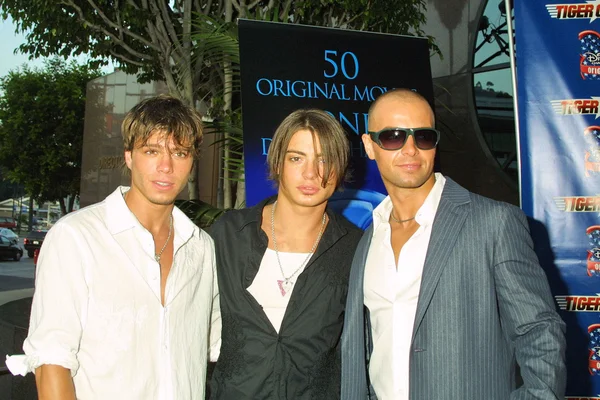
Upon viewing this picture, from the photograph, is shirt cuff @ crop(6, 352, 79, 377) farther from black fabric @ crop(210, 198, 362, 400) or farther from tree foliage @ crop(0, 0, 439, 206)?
tree foliage @ crop(0, 0, 439, 206)

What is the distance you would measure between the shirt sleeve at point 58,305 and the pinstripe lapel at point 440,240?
3.56 feet

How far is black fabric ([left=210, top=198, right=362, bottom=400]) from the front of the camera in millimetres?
2242

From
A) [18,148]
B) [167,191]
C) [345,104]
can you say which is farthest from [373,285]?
[18,148]

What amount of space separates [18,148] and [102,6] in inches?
693

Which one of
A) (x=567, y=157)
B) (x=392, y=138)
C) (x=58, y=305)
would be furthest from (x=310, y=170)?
(x=567, y=157)

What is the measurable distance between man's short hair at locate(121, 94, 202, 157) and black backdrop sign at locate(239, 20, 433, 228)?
1.40m

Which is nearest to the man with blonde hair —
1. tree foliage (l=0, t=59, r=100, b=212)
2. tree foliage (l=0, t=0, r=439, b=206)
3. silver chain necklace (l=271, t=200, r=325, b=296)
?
silver chain necklace (l=271, t=200, r=325, b=296)

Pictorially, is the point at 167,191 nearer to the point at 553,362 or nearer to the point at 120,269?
the point at 120,269

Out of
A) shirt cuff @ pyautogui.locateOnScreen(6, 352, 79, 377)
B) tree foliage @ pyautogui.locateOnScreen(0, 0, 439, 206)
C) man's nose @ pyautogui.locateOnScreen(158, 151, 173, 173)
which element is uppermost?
tree foliage @ pyautogui.locateOnScreen(0, 0, 439, 206)

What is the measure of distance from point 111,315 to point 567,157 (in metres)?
2.41

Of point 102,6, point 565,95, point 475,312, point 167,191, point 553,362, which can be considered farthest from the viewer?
point 102,6

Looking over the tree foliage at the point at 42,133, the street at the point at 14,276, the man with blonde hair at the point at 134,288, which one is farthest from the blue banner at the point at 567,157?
the tree foliage at the point at 42,133

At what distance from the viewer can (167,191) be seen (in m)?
2.10

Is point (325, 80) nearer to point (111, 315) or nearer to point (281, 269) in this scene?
point (281, 269)
